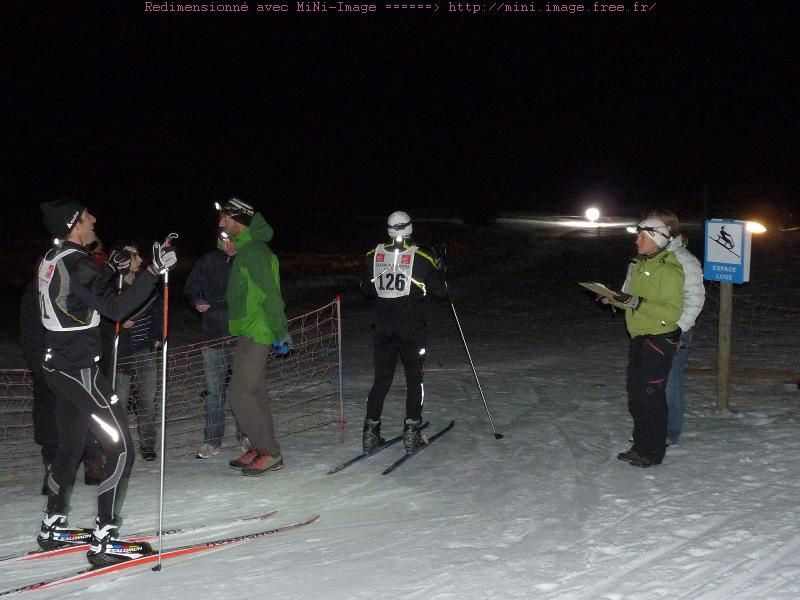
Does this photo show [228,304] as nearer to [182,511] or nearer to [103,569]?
[182,511]

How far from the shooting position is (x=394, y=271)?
25.0 feet

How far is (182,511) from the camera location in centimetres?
655

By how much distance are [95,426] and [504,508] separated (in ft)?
8.74

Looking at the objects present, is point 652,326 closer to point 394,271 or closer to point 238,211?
point 394,271

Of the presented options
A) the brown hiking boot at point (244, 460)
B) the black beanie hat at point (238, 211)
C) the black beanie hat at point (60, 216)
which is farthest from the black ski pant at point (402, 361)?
the black beanie hat at point (60, 216)

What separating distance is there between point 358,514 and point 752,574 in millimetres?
2523

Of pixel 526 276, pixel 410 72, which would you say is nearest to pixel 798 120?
pixel 410 72

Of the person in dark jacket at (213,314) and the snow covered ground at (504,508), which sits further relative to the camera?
the person in dark jacket at (213,314)

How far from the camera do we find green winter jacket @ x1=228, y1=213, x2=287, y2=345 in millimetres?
7207

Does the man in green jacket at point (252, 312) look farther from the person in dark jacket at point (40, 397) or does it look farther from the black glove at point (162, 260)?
the black glove at point (162, 260)

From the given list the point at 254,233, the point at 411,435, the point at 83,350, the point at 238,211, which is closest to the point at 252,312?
the point at 254,233

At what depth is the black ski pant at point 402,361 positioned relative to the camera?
7754mm

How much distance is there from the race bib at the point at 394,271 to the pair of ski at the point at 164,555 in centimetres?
205

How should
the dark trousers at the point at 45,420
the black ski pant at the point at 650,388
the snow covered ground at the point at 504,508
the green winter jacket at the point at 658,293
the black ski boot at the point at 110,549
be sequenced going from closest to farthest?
the snow covered ground at the point at 504,508 → the black ski boot at the point at 110,549 → the dark trousers at the point at 45,420 → the green winter jacket at the point at 658,293 → the black ski pant at the point at 650,388
